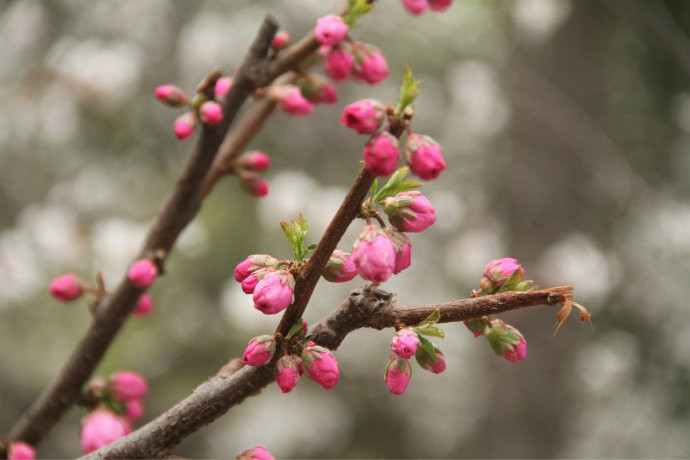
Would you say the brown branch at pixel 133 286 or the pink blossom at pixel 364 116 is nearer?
the pink blossom at pixel 364 116

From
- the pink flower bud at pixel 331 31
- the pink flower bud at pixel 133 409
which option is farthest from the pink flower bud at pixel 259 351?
the pink flower bud at pixel 133 409

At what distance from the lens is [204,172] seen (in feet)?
1.53

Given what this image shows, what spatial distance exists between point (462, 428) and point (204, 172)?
1.41 meters

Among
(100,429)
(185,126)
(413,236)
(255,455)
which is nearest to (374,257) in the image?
(255,455)

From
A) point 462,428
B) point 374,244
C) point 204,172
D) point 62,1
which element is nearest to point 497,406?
point 462,428

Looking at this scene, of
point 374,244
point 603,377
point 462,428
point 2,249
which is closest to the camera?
point 374,244

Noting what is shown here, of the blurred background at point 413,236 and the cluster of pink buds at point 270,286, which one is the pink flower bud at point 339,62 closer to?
the cluster of pink buds at point 270,286

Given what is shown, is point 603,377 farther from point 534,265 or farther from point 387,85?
point 387,85

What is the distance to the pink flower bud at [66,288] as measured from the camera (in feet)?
1.83

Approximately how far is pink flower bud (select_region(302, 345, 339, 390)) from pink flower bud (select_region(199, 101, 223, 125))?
21cm

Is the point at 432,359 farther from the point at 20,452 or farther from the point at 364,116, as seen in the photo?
the point at 20,452

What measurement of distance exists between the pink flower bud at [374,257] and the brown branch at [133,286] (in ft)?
0.75

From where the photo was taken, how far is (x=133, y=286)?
1.64ft

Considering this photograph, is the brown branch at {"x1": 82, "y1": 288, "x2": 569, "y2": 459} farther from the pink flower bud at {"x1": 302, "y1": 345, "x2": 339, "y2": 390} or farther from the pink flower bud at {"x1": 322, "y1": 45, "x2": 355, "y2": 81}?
the pink flower bud at {"x1": 322, "y1": 45, "x2": 355, "y2": 81}
